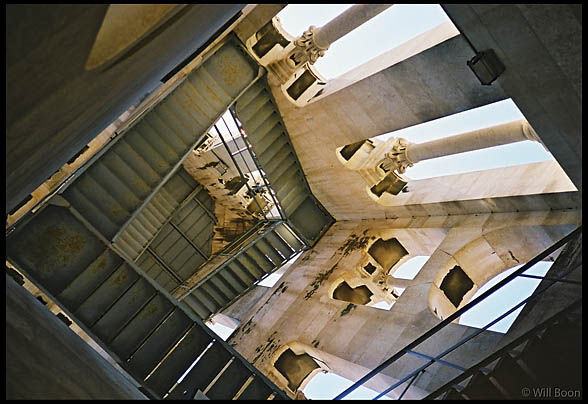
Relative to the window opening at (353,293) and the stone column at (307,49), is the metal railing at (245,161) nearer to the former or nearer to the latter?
the stone column at (307,49)

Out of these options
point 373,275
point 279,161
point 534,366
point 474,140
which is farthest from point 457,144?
point 534,366

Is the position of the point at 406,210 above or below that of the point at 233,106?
below

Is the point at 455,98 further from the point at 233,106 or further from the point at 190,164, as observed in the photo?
the point at 190,164

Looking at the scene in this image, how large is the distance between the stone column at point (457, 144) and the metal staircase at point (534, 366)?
Result: 5.69m

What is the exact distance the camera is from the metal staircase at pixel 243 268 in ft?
53.6

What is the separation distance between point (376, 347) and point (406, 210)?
197 inches

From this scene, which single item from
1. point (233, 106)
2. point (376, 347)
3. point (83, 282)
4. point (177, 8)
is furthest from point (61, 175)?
point (376, 347)

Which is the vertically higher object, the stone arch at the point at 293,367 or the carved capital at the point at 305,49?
the carved capital at the point at 305,49

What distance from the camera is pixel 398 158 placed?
14789 millimetres

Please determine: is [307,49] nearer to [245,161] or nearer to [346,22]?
[346,22]

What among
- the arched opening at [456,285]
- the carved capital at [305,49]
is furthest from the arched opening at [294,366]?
the carved capital at [305,49]

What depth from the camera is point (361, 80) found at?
478 inches

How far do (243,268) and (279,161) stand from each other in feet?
14.0

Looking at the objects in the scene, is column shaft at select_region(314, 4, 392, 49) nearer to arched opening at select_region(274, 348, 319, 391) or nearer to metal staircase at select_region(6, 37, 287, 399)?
metal staircase at select_region(6, 37, 287, 399)
